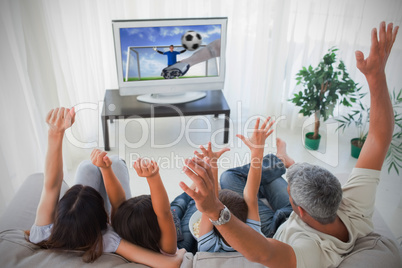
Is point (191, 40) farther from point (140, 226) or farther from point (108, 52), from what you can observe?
point (140, 226)

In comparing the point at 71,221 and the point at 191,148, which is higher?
the point at 71,221

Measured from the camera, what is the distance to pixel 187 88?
10.3 feet

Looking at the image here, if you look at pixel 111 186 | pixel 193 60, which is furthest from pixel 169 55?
pixel 111 186

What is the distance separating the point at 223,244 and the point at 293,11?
102 inches

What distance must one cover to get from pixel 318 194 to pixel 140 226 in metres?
0.69

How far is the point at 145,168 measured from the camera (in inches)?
49.3

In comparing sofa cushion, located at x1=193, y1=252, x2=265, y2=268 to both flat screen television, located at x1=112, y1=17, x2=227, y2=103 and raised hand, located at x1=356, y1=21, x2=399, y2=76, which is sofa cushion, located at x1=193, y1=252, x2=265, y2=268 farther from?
flat screen television, located at x1=112, y1=17, x2=227, y2=103

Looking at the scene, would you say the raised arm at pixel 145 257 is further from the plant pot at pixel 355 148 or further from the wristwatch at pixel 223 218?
the plant pot at pixel 355 148

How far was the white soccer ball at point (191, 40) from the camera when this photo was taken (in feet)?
9.54

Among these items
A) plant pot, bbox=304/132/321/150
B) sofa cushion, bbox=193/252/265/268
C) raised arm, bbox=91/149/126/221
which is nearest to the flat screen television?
plant pot, bbox=304/132/321/150

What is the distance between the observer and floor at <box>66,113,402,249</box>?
2.77 m

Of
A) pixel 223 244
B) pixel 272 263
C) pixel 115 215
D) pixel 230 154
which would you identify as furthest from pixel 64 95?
pixel 272 263

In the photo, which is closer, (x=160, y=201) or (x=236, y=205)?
(x=160, y=201)

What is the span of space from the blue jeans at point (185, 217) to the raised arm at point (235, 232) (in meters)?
0.65
